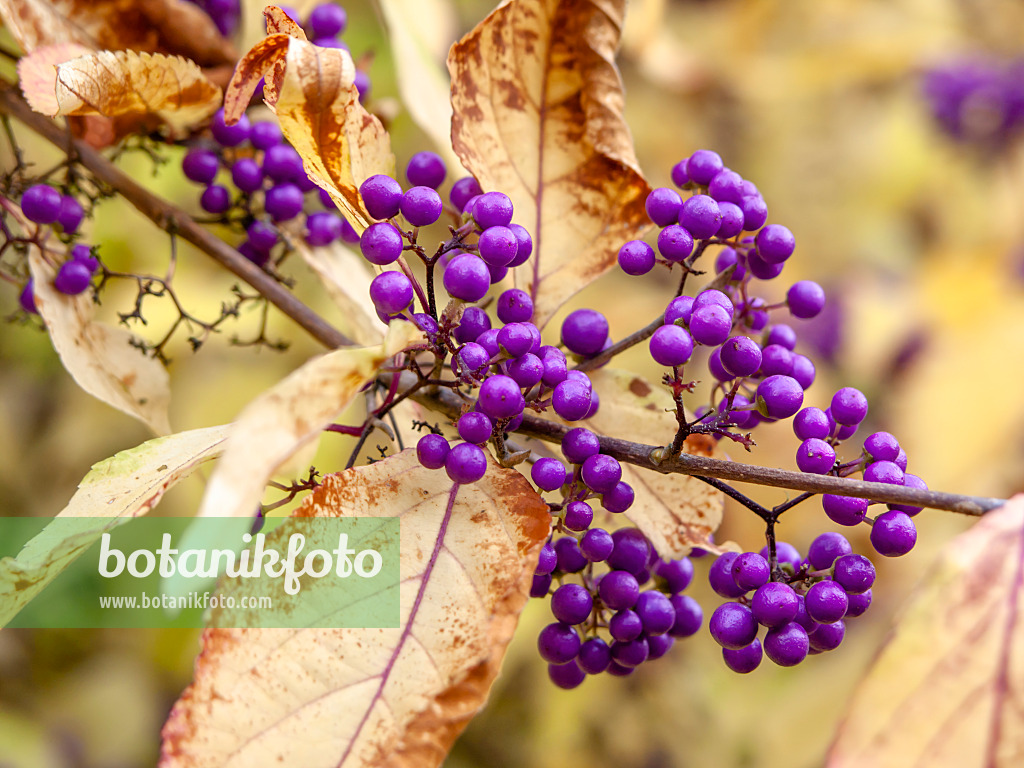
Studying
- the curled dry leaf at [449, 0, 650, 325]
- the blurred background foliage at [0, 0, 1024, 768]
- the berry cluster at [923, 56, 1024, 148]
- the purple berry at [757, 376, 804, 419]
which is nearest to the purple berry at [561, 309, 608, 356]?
the curled dry leaf at [449, 0, 650, 325]

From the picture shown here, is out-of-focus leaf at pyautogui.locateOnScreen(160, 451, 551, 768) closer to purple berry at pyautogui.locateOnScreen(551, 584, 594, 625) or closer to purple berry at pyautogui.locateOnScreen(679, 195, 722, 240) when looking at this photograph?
purple berry at pyautogui.locateOnScreen(551, 584, 594, 625)

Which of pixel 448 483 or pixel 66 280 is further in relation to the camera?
pixel 66 280

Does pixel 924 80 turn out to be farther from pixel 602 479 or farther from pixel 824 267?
pixel 602 479

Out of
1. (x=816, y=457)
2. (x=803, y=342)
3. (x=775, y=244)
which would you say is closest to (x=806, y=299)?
(x=775, y=244)

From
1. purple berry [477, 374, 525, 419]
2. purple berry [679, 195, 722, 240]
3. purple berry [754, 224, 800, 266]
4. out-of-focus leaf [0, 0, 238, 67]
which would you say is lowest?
purple berry [477, 374, 525, 419]

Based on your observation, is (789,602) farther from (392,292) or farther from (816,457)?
(392,292)

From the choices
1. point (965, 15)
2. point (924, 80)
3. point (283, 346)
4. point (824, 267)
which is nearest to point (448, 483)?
point (283, 346)

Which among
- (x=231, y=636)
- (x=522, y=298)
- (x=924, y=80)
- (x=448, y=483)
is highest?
(x=924, y=80)
